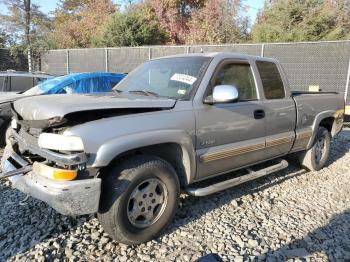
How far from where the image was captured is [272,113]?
188 inches

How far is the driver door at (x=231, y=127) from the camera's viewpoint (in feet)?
12.8

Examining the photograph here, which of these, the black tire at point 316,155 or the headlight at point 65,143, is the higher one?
the headlight at point 65,143

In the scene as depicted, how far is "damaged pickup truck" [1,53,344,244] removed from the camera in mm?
3047

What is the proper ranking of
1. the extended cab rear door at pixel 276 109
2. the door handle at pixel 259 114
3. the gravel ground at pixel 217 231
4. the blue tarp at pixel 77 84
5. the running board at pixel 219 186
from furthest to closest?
the blue tarp at pixel 77 84, the extended cab rear door at pixel 276 109, the door handle at pixel 259 114, the running board at pixel 219 186, the gravel ground at pixel 217 231

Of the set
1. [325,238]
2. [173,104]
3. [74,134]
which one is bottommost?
[325,238]

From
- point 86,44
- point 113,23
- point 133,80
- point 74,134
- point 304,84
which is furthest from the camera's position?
point 86,44

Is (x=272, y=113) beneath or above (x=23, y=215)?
above

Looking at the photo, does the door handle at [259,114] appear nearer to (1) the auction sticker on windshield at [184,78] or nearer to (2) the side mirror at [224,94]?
(2) the side mirror at [224,94]

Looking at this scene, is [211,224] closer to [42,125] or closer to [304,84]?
[42,125]

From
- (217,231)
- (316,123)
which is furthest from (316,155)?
(217,231)

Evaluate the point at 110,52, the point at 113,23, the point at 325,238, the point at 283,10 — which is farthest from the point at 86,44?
the point at 325,238

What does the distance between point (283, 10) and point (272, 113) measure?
56.8 feet

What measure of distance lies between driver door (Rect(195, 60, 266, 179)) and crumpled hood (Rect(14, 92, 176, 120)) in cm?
54

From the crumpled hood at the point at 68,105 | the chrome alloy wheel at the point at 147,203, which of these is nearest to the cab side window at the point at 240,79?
the crumpled hood at the point at 68,105
